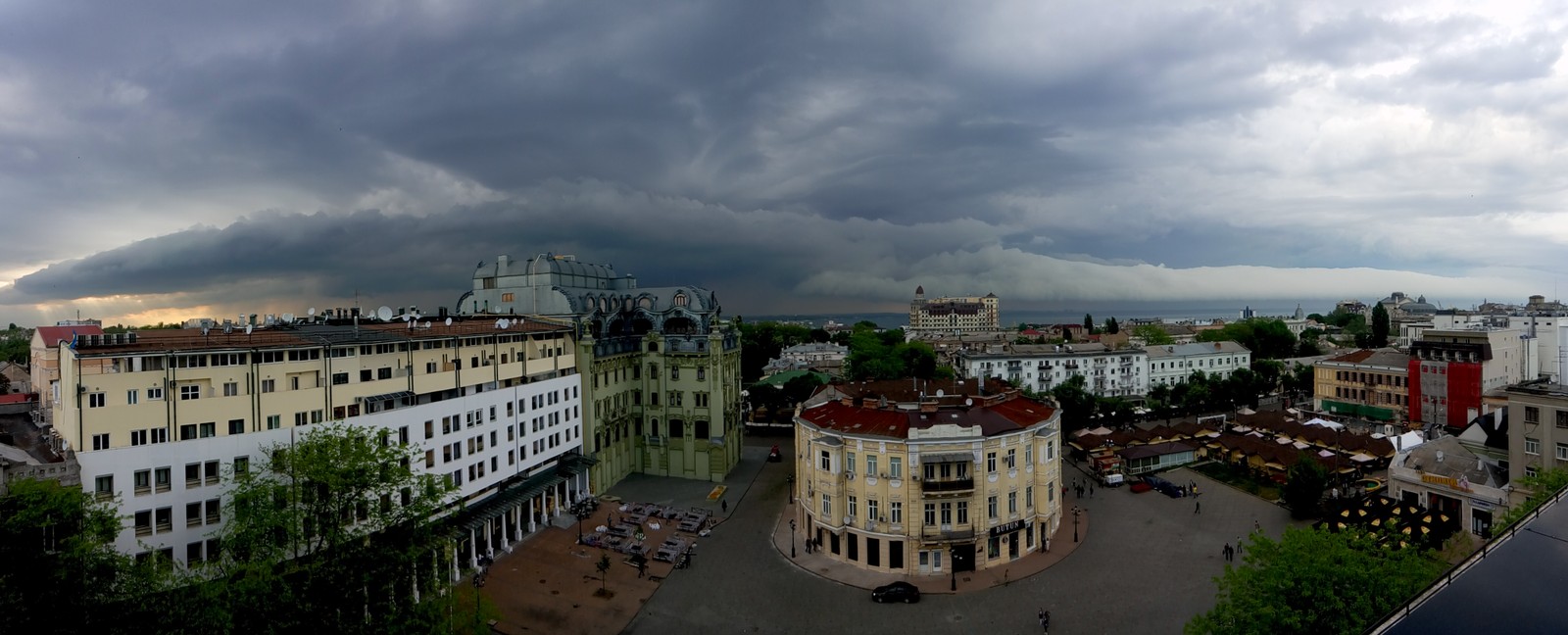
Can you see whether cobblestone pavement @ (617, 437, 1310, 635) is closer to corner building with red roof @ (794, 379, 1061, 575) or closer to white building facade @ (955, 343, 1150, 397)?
corner building with red roof @ (794, 379, 1061, 575)

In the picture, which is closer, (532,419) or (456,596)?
(456,596)

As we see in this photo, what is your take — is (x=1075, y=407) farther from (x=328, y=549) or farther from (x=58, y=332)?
(x=58, y=332)

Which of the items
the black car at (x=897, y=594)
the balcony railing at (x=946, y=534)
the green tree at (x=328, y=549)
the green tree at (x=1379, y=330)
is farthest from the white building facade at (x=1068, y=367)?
the green tree at (x=328, y=549)

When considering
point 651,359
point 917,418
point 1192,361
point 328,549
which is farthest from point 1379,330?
point 328,549

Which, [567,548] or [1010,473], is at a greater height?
[1010,473]

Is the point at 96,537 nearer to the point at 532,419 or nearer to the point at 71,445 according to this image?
the point at 71,445

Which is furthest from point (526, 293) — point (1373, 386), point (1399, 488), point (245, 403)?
point (1373, 386)

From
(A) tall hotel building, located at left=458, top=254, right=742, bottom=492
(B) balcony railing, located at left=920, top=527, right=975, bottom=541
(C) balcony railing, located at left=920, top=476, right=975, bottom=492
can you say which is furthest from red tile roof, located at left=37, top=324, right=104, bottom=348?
(B) balcony railing, located at left=920, top=527, right=975, bottom=541

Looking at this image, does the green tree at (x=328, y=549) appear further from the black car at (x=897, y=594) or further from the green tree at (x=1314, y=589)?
the green tree at (x=1314, y=589)
